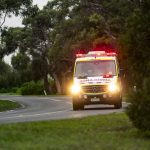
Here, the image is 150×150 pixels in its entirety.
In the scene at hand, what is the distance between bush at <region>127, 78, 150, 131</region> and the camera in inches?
613

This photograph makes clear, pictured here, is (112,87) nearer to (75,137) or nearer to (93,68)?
(93,68)

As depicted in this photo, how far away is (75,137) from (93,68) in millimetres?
14809

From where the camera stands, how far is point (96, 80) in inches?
1177

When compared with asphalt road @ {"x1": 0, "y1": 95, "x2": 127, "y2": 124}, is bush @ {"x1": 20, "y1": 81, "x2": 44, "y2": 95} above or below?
above

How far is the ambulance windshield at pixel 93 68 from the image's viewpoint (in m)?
30.2

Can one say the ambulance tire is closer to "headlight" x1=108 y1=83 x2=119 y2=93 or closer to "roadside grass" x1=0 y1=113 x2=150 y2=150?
"headlight" x1=108 y1=83 x2=119 y2=93

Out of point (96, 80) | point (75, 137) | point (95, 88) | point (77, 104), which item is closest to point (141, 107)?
point (75, 137)

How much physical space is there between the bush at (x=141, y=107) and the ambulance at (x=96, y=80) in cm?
1380

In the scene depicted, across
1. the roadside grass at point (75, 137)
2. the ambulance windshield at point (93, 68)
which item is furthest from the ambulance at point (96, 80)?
the roadside grass at point (75, 137)

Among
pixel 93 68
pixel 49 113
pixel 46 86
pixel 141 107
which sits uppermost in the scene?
pixel 46 86

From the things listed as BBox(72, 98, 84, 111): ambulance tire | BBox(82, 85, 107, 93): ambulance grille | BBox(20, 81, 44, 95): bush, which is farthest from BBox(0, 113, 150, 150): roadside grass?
BBox(20, 81, 44, 95): bush

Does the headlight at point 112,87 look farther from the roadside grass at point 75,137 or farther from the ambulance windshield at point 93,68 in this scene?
the roadside grass at point 75,137

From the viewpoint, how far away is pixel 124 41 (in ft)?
56.7

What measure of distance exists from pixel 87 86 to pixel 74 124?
9.85 m
